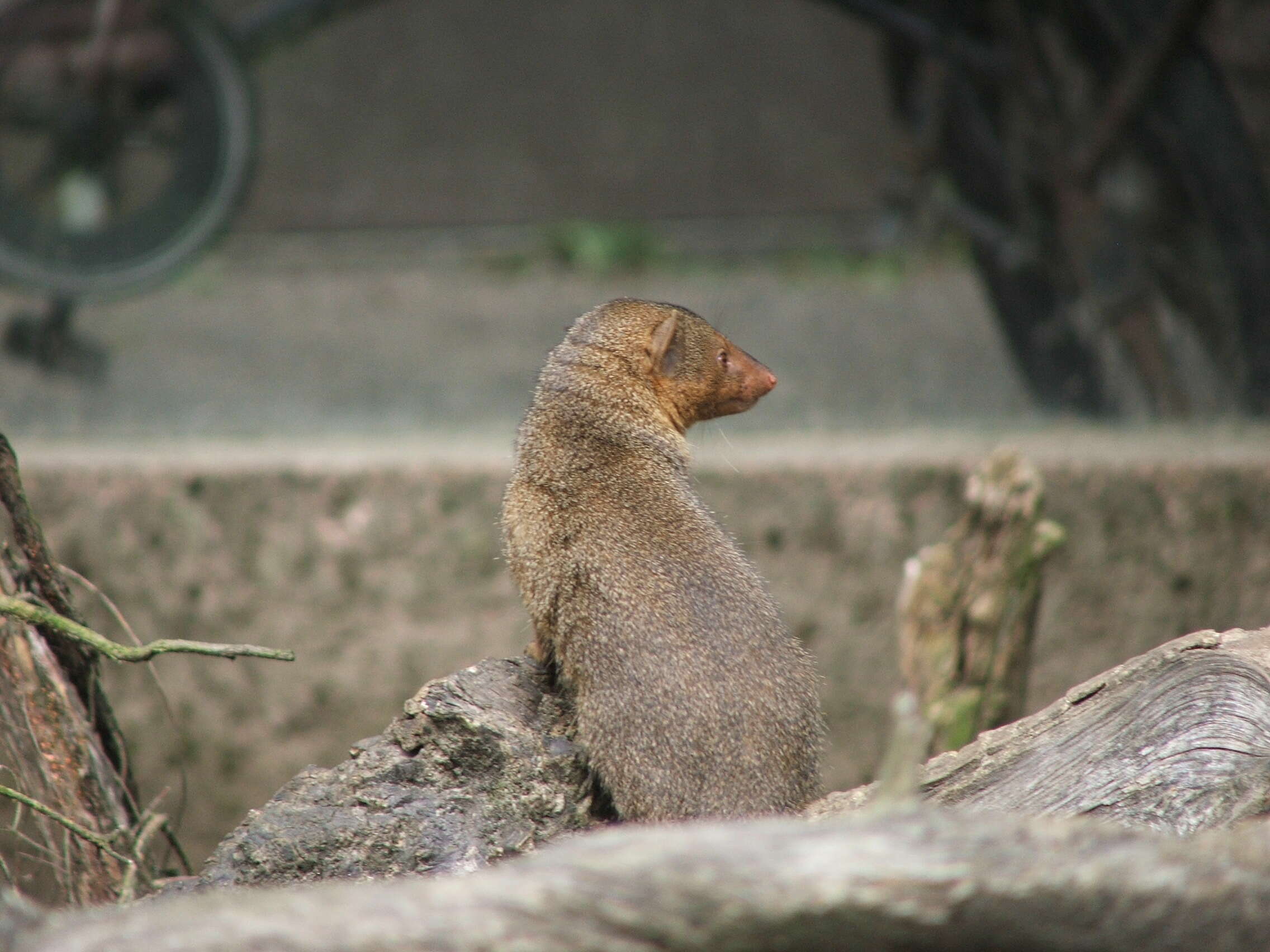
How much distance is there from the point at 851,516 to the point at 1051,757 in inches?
90.4

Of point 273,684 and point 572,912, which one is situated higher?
point 572,912

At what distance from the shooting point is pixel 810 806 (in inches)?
83.6

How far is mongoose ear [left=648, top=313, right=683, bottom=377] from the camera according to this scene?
2652 millimetres

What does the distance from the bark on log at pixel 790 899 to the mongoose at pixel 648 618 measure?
89 cm

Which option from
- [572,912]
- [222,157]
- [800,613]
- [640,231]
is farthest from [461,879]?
[640,231]

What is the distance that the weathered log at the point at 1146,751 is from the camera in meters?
1.72

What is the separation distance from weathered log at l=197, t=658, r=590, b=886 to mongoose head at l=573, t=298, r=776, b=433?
859mm

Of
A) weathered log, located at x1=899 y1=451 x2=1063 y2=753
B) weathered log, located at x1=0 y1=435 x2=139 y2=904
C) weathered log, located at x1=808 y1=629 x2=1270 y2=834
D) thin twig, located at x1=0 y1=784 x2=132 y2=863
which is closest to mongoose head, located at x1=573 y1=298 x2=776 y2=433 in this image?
weathered log, located at x1=899 y1=451 x2=1063 y2=753

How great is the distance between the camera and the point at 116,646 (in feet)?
6.56

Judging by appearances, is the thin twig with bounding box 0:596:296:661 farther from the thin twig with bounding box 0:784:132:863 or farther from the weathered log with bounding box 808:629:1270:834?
the weathered log with bounding box 808:629:1270:834

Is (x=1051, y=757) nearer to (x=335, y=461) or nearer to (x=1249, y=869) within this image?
(x=1249, y=869)

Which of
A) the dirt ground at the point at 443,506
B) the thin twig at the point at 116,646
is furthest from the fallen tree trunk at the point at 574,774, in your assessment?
the dirt ground at the point at 443,506

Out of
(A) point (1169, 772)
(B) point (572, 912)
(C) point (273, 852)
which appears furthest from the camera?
(C) point (273, 852)

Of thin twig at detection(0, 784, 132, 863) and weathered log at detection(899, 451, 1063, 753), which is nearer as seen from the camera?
thin twig at detection(0, 784, 132, 863)
